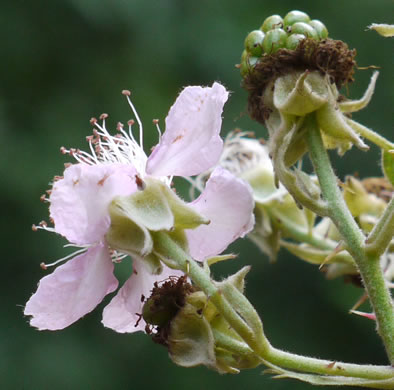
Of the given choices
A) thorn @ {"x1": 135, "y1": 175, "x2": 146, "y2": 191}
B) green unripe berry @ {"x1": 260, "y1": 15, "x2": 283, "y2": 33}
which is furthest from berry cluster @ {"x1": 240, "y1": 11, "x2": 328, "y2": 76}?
thorn @ {"x1": 135, "y1": 175, "x2": 146, "y2": 191}

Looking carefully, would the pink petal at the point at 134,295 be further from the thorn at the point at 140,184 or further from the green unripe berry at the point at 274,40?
the green unripe berry at the point at 274,40

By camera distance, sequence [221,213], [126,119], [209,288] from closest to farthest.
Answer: [209,288]
[221,213]
[126,119]

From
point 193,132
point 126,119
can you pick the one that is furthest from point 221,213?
point 126,119

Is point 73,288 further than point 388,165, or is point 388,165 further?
point 388,165

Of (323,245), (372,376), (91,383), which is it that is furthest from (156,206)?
(91,383)

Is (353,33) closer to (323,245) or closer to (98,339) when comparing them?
(98,339)

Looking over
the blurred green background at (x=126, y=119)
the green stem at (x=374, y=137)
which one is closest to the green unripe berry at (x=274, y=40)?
the green stem at (x=374, y=137)

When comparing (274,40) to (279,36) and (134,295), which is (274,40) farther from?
(134,295)
